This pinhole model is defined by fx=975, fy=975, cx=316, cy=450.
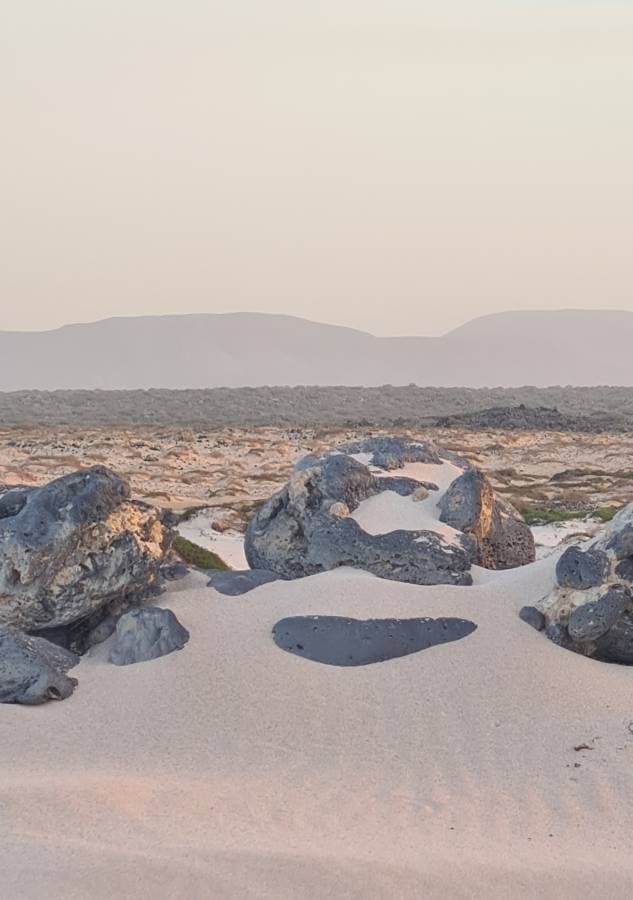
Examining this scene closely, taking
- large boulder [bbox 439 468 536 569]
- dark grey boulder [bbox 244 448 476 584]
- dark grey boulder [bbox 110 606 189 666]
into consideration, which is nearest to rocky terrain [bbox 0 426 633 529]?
dark grey boulder [bbox 244 448 476 584]

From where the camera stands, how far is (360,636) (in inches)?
312

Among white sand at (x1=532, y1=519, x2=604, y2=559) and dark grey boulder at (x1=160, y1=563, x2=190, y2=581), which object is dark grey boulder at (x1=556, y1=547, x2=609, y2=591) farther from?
white sand at (x1=532, y1=519, x2=604, y2=559)

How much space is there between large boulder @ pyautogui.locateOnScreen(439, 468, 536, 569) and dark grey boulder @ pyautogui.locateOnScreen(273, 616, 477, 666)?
1.80 metres

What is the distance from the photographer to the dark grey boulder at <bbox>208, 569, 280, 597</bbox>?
9000mm

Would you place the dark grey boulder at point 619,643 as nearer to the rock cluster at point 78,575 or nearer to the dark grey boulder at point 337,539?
the dark grey boulder at point 337,539

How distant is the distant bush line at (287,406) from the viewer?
55156 mm

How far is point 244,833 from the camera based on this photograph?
536cm

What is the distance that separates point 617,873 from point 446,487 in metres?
5.59

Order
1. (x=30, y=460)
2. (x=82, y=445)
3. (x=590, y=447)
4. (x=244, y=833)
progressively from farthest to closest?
(x=590, y=447), (x=82, y=445), (x=30, y=460), (x=244, y=833)

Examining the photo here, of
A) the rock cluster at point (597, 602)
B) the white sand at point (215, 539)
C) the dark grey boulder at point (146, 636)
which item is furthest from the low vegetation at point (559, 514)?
the dark grey boulder at point (146, 636)

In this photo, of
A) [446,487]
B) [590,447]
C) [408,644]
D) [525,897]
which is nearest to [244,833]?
[525,897]

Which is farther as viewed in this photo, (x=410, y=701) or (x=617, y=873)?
(x=410, y=701)

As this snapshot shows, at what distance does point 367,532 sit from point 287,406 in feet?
186

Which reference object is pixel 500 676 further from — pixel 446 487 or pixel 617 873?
pixel 446 487
